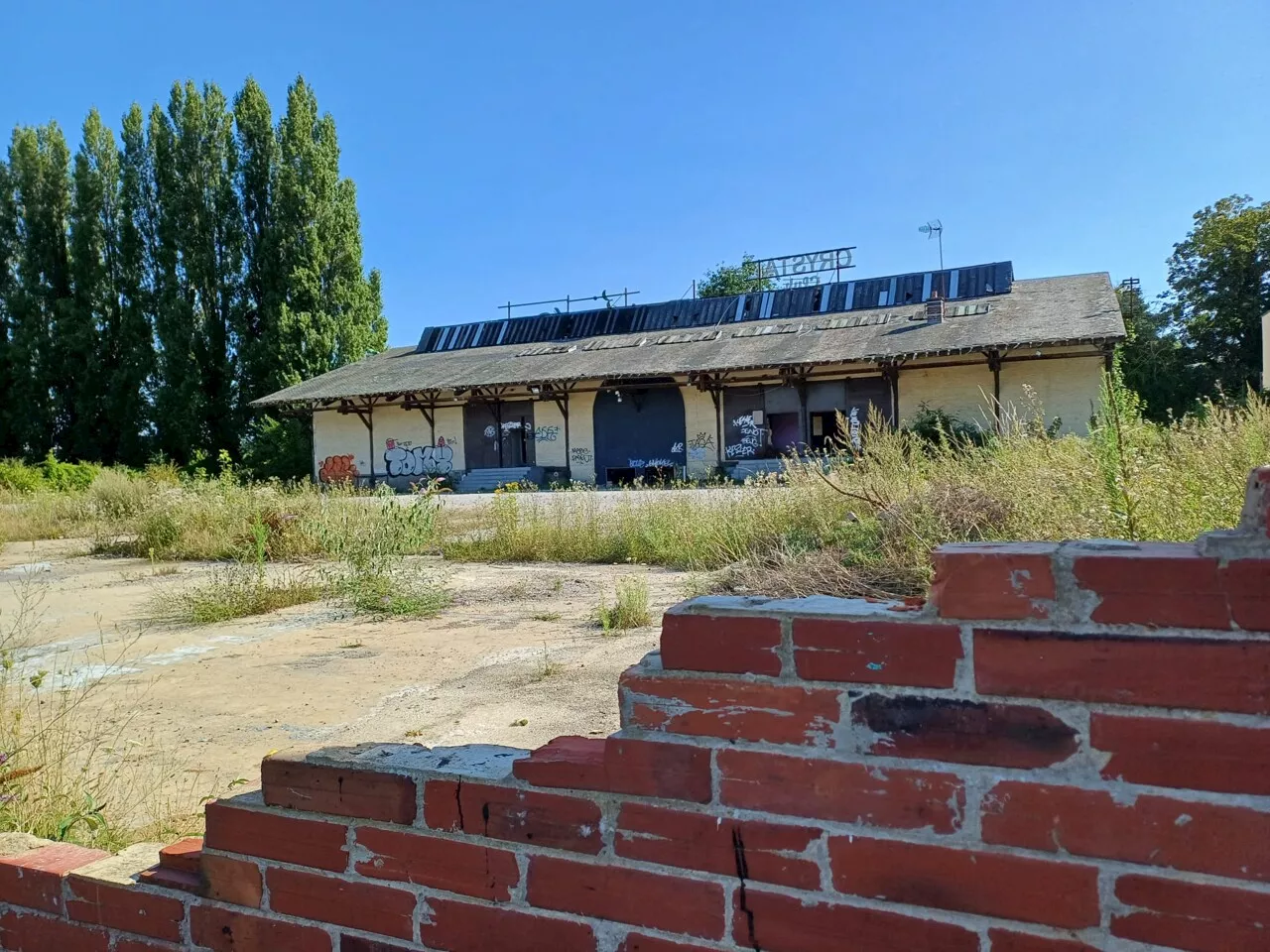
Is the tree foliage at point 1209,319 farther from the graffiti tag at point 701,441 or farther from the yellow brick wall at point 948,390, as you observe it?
the graffiti tag at point 701,441

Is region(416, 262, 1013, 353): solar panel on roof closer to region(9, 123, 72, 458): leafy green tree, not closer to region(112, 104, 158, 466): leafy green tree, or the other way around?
region(112, 104, 158, 466): leafy green tree

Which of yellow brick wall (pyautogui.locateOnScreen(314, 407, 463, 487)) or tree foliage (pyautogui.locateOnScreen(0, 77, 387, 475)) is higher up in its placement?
tree foliage (pyautogui.locateOnScreen(0, 77, 387, 475))

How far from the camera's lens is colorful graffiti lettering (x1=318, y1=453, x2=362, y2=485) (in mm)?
24891

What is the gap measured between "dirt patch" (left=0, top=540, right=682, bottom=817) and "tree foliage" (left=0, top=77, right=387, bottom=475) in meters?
24.6

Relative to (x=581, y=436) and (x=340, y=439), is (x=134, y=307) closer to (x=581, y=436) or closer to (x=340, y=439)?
(x=340, y=439)

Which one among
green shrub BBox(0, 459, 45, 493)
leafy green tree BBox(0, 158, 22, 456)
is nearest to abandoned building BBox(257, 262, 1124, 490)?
green shrub BBox(0, 459, 45, 493)

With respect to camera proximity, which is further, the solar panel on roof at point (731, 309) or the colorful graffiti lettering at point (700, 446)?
the solar panel on roof at point (731, 309)

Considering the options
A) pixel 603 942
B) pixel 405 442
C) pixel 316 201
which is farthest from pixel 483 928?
pixel 316 201

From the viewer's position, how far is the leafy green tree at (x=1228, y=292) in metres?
25.6

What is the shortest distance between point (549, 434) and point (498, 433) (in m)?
A: 1.65

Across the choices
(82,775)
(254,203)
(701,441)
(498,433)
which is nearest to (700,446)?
(701,441)

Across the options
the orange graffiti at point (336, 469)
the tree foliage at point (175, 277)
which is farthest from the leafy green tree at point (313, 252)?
the orange graffiti at point (336, 469)

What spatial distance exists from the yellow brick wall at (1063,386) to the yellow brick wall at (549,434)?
1139 centimetres

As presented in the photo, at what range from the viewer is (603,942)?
126cm
